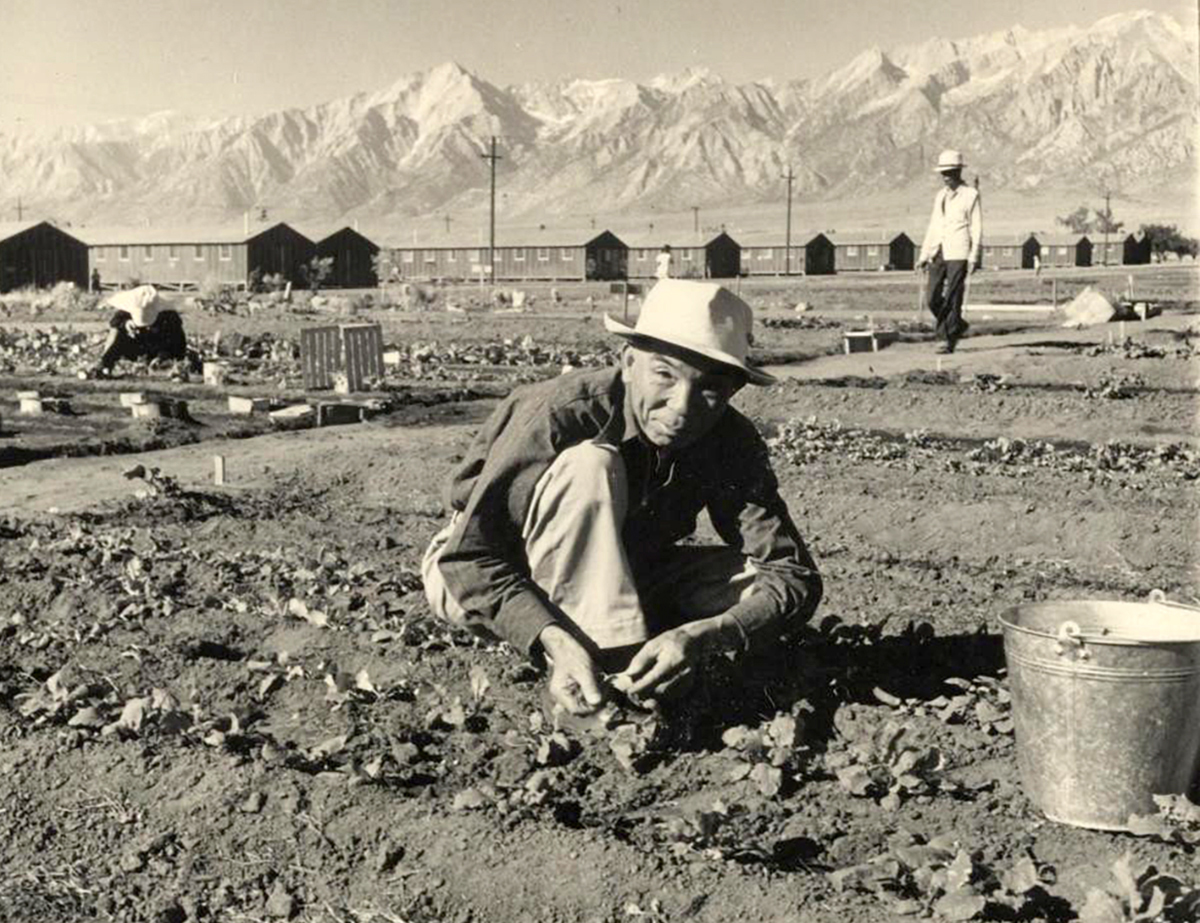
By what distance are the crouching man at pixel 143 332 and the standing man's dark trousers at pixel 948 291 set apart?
7.73 meters

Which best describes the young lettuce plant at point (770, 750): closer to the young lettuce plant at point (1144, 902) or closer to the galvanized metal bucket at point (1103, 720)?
the galvanized metal bucket at point (1103, 720)

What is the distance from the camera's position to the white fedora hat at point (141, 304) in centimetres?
1454

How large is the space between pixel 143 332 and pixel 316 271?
41.4 m

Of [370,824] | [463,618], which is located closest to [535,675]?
[463,618]

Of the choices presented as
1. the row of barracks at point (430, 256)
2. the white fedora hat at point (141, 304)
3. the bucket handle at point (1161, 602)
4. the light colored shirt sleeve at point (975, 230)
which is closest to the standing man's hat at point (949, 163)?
the light colored shirt sleeve at point (975, 230)

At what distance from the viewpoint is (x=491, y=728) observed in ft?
13.8

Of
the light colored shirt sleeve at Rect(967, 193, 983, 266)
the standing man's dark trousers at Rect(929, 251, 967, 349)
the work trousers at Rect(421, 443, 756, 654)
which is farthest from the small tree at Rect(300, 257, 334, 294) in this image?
the work trousers at Rect(421, 443, 756, 654)

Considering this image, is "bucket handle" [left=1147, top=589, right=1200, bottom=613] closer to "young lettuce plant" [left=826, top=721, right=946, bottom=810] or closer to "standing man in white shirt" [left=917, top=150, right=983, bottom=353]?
"young lettuce plant" [left=826, top=721, right=946, bottom=810]

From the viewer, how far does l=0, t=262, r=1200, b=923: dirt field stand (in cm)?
323

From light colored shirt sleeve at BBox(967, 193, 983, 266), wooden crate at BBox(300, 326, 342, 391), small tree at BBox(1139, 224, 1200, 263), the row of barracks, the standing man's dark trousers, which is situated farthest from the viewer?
small tree at BBox(1139, 224, 1200, 263)

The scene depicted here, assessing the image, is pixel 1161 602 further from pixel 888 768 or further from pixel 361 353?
pixel 361 353

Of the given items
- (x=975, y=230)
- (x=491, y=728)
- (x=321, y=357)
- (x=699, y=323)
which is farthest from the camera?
(x=321, y=357)

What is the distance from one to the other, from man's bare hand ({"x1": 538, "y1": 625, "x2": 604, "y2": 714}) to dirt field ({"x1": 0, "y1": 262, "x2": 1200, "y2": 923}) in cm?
20

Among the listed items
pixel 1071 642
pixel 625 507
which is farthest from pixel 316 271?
pixel 1071 642
